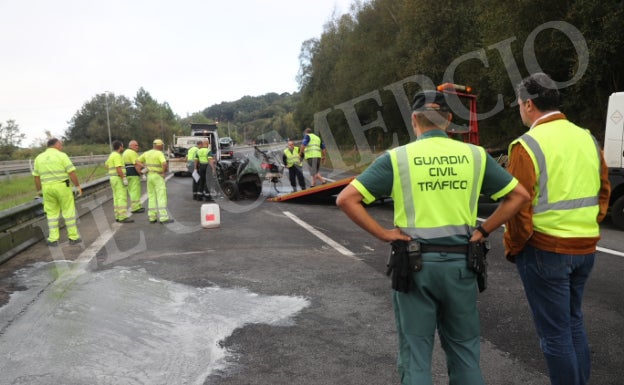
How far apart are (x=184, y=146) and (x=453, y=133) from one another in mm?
18657

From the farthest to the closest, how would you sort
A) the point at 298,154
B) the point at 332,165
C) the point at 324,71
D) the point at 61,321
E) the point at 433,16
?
1. the point at 324,71
2. the point at 332,165
3. the point at 433,16
4. the point at 298,154
5. the point at 61,321

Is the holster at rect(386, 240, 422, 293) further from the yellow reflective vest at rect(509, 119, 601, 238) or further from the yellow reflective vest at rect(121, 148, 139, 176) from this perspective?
the yellow reflective vest at rect(121, 148, 139, 176)

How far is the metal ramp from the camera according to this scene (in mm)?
11430

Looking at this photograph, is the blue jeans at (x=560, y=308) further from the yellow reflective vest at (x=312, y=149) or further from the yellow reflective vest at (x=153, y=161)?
the yellow reflective vest at (x=312, y=149)

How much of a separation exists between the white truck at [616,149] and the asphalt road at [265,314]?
21.7 inches

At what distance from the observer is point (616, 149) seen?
8586 mm

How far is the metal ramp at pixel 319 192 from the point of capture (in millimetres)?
11430

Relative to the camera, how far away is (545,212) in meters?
2.84

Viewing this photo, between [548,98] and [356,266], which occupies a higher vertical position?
[548,98]

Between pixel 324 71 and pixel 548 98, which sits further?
pixel 324 71

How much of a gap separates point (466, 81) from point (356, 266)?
20.3 meters

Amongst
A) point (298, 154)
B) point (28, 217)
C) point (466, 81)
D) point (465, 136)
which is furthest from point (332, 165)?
point (28, 217)

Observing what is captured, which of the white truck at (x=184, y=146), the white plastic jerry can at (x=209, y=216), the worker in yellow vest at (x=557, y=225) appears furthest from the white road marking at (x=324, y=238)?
the white truck at (x=184, y=146)

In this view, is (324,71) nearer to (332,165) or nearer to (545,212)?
(332,165)
